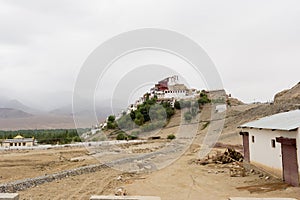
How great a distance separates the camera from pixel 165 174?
49.3ft

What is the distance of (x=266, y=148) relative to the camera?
40.5 ft

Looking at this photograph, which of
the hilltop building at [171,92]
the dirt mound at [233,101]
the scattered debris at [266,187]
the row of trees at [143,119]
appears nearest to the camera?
the scattered debris at [266,187]

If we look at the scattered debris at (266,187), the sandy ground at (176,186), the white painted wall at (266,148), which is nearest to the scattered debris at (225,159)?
the sandy ground at (176,186)

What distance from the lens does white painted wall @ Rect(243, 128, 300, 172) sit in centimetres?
1074

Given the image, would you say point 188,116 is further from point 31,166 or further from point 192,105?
point 31,166

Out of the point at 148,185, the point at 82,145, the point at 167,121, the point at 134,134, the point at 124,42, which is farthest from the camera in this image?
the point at 167,121

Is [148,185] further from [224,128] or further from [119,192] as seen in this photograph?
[224,128]

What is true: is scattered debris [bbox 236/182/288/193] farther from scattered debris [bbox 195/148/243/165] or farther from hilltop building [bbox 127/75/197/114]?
hilltop building [bbox 127/75/197/114]

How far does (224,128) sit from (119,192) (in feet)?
108

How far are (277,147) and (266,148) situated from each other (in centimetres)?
120

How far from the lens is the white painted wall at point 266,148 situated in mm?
10735

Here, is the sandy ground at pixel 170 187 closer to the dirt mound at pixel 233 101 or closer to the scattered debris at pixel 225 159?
the scattered debris at pixel 225 159

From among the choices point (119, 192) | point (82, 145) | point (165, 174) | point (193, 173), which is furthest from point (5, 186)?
point (82, 145)

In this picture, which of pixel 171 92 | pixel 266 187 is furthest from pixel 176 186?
pixel 171 92
